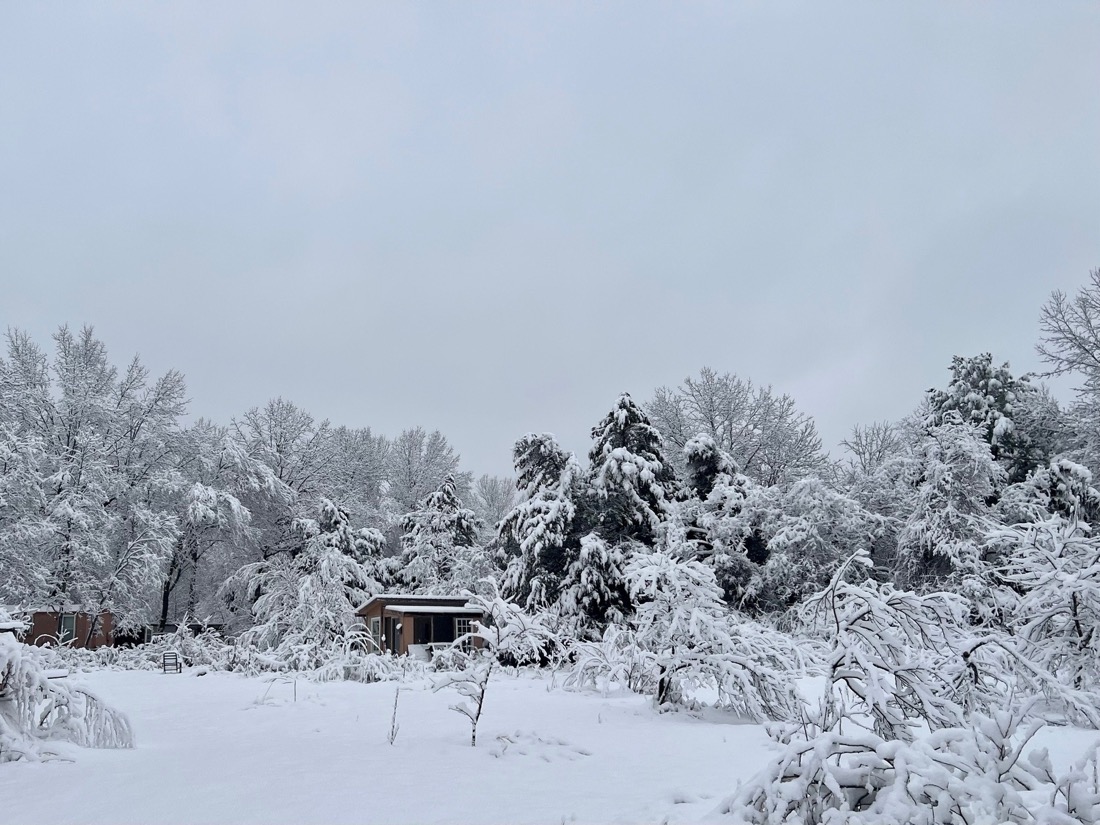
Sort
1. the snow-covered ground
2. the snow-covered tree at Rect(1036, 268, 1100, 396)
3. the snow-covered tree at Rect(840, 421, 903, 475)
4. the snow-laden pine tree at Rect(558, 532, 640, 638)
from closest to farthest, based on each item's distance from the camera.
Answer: the snow-covered ground
the snow-covered tree at Rect(1036, 268, 1100, 396)
the snow-laden pine tree at Rect(558, 532, 640, 638)
the snow-covered tree at Rect(840, 421, 903, 475)

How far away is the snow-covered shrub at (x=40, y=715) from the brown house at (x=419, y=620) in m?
15.8

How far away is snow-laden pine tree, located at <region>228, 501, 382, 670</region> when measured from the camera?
19906 mm

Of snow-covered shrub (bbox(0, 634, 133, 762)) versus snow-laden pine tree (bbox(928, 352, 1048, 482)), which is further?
snow-laden pine tree (bbox(928, 352, 1048, 482))

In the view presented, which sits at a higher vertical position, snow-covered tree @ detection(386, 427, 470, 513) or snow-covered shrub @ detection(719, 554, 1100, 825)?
snow-covered tree @ detection(386, 427, 470, 513)

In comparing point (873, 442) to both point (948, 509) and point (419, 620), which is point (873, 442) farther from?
point (419, 620)

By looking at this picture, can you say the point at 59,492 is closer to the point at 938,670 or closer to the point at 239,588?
the point at 239,588

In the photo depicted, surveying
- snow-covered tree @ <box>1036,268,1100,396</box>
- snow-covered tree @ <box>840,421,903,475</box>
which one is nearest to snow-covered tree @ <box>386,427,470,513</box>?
snow-covered tree @ <box>840,421,903,475</box>

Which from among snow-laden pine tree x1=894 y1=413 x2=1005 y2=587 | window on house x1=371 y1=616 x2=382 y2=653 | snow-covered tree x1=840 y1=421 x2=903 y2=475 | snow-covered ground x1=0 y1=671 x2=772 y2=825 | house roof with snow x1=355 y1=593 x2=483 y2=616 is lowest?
snow-covered ground x1=0 y1=671 x2=772 y2=825

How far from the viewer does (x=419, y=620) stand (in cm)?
2409

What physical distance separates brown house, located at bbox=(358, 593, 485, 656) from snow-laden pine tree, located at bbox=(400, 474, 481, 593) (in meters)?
5.23

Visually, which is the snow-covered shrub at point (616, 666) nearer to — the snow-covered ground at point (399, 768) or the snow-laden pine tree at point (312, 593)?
the snow-covered ground at point (399, 768)

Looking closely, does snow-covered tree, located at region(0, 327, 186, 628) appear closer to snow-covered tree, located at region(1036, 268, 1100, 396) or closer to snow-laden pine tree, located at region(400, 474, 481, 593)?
snow-laden pine tree, located at region(400, 474, 481, 593)

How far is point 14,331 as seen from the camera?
2662 centimetres

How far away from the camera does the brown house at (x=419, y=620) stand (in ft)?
77.6
